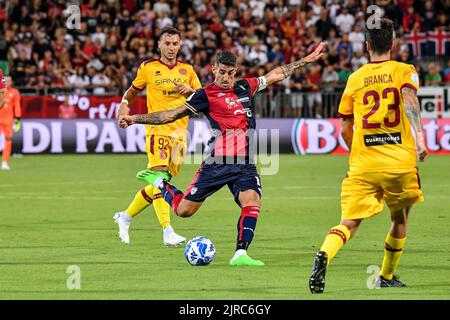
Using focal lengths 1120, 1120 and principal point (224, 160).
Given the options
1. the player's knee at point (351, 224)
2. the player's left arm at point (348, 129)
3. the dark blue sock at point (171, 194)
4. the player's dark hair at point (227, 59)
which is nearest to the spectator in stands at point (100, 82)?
the dark blue sock at point (171, 194)

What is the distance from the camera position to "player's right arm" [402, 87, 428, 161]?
9.11 m

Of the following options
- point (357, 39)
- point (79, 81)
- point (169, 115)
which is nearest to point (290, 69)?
point (169, 115)

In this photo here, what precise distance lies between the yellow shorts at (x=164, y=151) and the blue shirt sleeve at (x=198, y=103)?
2.35m

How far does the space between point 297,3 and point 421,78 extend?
555 centimetres

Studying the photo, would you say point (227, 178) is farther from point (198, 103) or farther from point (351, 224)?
point (351, 224)

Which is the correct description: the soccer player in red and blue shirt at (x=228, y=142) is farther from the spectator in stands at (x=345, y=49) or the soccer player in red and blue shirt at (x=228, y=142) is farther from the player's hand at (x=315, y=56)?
the spectator in stands at (x=345, y=49)

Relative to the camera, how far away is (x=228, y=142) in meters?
11.7

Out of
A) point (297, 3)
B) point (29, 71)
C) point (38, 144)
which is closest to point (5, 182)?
point (38, 144)

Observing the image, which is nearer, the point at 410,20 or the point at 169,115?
the point at 169,115

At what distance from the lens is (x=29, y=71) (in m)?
33.1

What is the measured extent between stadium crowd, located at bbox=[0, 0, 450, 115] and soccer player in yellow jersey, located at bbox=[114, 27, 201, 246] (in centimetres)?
1809

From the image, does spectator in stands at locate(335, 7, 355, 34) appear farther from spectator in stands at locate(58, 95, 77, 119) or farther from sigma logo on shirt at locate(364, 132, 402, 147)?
sigma logo on shirt at locate(364, 132, 402, 147)

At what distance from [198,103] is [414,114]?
9.62ft

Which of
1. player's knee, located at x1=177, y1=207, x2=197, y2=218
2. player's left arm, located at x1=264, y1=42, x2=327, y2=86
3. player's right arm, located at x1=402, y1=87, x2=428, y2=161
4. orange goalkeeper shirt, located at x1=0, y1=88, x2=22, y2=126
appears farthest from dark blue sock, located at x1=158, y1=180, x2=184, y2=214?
orange goalkeeper shirt, located at x1=0, y1=88, x2=22, y2=126
